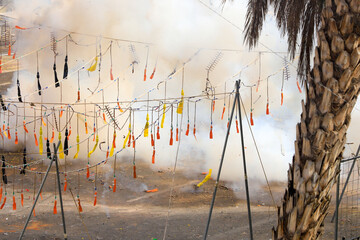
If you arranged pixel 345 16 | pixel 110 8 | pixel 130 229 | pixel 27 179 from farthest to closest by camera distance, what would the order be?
pixel 110 8, pixel 27 179, pixel 130 229, pixel 345 16

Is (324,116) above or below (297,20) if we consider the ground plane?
below

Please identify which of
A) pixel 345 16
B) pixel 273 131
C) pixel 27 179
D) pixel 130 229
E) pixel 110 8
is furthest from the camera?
pixel 273 131

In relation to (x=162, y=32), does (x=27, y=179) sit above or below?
below

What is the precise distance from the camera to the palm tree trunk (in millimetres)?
4215

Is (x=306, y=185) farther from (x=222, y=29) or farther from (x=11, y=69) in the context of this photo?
(x=11, y=69)

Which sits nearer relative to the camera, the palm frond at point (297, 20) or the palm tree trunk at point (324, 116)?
the palm tree trunk at point (324, 116)

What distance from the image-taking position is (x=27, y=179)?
11312 mm

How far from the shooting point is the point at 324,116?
4270 mm

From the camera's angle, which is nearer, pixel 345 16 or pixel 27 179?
pixel 345 16

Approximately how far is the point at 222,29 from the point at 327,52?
10.2 metres

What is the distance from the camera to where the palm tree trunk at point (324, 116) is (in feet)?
13.8

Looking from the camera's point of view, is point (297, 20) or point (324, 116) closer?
point (324, 116)

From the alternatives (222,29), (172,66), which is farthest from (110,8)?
(222,29)

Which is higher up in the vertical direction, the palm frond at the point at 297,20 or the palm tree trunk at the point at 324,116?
the palm frond at the point at 297,20
